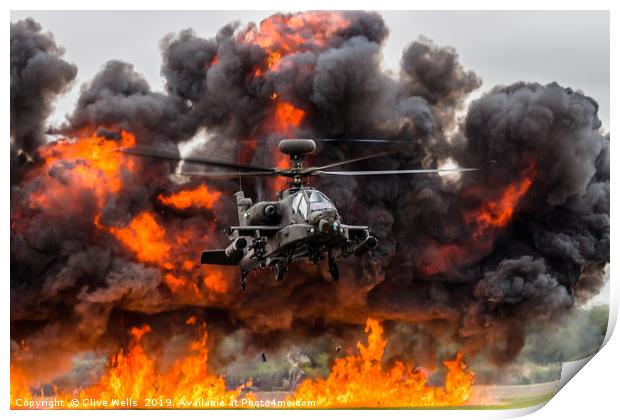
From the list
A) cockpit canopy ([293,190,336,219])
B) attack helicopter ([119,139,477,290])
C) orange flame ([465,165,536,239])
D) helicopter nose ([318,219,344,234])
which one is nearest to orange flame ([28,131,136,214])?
attack helicopter ([119,139,477,290])

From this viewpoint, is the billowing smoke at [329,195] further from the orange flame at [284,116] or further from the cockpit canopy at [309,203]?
the cockpit canopy at [309,203]

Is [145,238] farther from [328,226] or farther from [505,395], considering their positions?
[505,395]

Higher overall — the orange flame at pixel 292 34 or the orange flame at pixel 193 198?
the orange flame at pixel 292 34

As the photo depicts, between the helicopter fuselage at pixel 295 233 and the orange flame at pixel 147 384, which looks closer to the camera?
the helicopter fuselage at pixel 295 233

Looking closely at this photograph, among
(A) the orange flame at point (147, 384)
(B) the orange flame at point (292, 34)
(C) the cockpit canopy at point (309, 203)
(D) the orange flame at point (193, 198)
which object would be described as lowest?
(A) the orange flame at point (147, 384)

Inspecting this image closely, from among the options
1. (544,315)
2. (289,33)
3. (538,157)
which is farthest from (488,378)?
(289,33)

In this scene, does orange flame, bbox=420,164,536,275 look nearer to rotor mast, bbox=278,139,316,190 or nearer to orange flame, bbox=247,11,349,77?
orange flame, bbox=247,11,349,77

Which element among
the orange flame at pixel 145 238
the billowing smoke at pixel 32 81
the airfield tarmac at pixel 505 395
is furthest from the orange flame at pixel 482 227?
the billowing smoke at pixel 32 81

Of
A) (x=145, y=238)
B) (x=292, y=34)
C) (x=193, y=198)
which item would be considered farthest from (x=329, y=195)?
(x=145, y=238)
